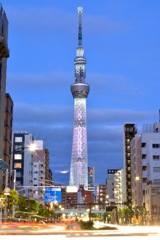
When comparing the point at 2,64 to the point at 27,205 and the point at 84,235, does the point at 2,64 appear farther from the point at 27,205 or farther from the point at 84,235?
the point at 84,235

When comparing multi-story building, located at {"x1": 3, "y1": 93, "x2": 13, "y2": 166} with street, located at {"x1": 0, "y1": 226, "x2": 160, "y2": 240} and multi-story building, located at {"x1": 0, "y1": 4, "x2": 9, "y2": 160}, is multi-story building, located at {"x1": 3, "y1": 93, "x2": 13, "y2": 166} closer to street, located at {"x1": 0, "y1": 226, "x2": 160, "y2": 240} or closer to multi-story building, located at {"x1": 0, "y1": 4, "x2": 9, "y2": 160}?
multi-story building, located at {"x1": 0, "y1": 4, "x2": 9, "y2": 160}

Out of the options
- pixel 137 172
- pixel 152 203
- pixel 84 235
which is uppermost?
pixel 137 172

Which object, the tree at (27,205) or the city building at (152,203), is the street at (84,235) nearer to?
the tree at (27,205)

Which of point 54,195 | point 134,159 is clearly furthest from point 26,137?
point 54,195

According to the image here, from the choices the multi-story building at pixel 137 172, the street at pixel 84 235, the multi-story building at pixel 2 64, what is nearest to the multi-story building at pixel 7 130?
the multi-story building at pixel 2 64

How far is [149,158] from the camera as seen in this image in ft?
454

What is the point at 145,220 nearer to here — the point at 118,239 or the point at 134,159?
the point at 134,159

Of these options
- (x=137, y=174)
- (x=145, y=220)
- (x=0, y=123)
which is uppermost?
(x=0, y=123)

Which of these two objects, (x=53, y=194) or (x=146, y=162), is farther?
(x=146, y=162)

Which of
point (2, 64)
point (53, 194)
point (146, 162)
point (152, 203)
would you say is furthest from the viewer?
point (146, 162)

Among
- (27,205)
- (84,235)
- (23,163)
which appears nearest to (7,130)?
(27,205)

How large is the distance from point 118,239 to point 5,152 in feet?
303

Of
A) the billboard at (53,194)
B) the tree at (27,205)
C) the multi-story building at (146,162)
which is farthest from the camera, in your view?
the multi-story building at (146,162)

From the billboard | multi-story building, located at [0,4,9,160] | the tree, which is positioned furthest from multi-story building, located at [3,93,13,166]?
the billboard
